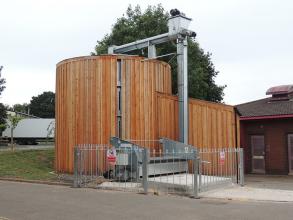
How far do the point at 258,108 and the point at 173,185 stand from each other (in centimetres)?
1331

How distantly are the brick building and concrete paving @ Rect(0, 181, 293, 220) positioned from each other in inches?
473

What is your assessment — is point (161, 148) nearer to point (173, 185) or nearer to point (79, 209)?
point (173, 185)

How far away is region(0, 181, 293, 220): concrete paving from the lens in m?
10.1

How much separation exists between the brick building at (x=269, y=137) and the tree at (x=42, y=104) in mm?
77966

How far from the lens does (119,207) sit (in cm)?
1124

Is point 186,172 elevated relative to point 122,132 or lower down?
lower down

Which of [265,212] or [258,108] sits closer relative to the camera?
[265,212]

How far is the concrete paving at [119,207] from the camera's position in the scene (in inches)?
396

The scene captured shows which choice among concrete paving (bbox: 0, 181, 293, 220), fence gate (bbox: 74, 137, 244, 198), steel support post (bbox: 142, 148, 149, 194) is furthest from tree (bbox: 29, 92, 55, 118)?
concrete paving (bbox: 0, 181, 293, 220)

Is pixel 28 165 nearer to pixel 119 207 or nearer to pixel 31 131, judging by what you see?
pixel 119 207

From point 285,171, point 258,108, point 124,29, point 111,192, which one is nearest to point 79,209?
point 111,192

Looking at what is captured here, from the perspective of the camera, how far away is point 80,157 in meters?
16.3

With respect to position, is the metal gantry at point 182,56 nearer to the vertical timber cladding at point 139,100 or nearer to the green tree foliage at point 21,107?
the vertical timber cladding at point 139,100

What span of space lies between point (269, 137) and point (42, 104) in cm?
8160
